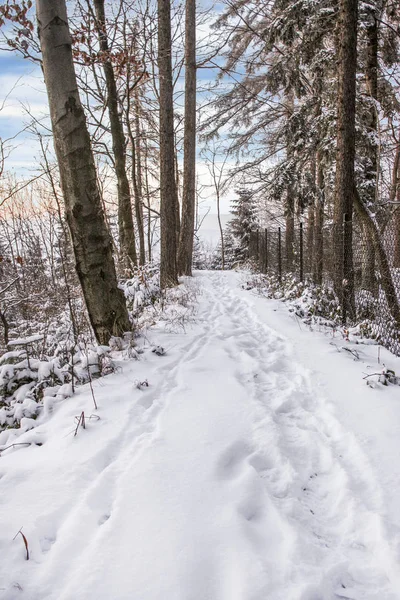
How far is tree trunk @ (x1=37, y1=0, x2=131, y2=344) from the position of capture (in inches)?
125

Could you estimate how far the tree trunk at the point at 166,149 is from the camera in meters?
7.59

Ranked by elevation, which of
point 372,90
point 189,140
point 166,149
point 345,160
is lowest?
point 345,160

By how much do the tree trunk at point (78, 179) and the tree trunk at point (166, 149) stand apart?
3.96 meters

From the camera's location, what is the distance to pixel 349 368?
3.31 meters

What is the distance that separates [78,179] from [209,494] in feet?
10.3

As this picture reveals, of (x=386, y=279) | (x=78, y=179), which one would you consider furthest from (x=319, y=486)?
(x=386, y=279)

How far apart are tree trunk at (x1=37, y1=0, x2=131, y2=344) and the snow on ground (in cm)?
108

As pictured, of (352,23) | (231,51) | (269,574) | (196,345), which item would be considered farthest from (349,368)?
(231,51)

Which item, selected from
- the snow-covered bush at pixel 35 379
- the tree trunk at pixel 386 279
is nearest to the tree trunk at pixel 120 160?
the snow-covered bush at pixel 35 379

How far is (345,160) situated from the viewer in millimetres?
5500

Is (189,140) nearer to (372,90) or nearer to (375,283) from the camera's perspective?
(372,90)

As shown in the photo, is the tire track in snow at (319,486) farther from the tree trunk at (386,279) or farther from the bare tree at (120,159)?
the bare tree at (120,159)

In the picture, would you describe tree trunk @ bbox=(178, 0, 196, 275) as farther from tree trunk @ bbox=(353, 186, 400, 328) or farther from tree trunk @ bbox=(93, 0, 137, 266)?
tree trunk @ bbox=(353, 186, 400, 328)

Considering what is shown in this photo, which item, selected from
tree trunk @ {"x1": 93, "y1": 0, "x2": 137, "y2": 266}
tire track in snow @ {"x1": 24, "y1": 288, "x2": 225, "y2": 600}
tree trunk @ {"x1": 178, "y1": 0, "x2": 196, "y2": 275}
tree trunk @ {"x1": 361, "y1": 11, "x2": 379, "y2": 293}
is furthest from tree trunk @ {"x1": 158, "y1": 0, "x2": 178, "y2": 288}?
tire track in snow @ {"x1": 24, "y1": 288, "x2": 225, "y2": 600}
